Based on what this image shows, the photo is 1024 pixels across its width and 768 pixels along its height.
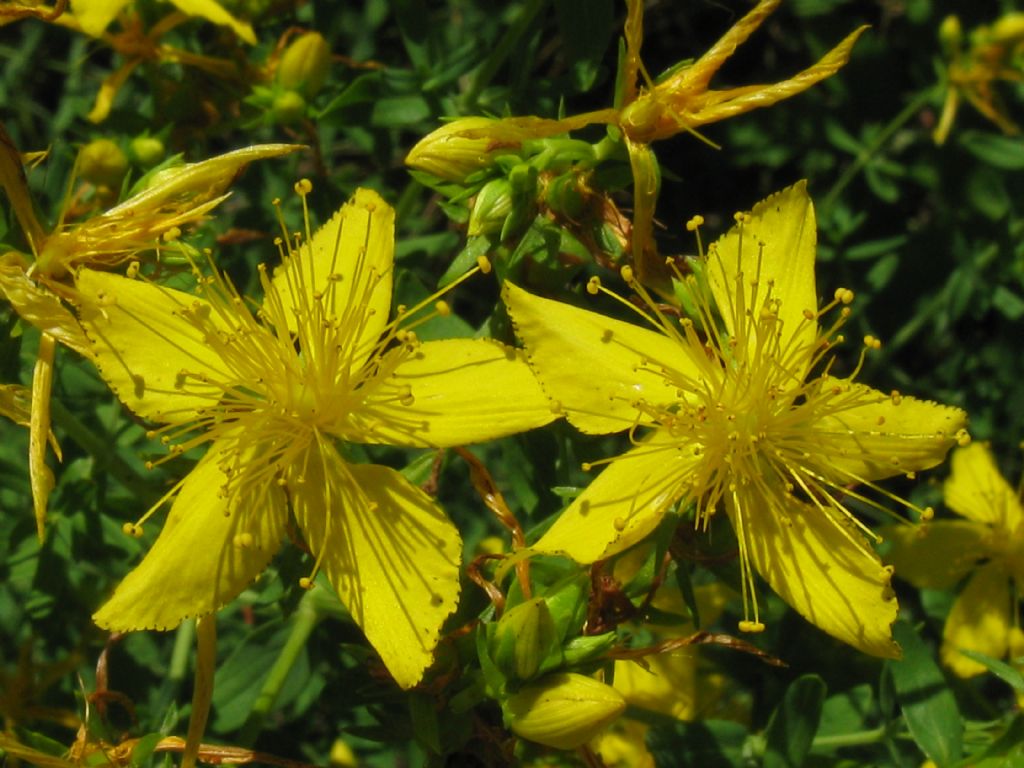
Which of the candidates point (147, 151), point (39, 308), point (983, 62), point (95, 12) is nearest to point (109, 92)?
point (147, 151)

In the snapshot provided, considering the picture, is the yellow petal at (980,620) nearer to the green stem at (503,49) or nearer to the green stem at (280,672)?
the green stem at (280,672)

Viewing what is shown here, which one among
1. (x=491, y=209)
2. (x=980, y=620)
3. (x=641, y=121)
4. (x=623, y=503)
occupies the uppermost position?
(x=641, y=121)

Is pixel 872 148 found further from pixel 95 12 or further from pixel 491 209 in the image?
pixel 95 12

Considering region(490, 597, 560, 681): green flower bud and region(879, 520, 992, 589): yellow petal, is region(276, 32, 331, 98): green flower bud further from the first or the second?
region(879, 520, 992, 589): yellow petal

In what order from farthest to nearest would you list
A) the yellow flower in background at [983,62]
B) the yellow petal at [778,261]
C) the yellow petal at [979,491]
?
the yellow flower in background at [983,62] < the yellow petal at [979,491] < the yellow petal at [778,261]

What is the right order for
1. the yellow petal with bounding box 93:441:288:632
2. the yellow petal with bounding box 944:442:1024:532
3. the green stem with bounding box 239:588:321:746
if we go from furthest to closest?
the yellow petal with bounding box 944:442:1024:532
the green stem with bounding box 239:588:321:746
the yellow petal with bounding box 93:441:288:632

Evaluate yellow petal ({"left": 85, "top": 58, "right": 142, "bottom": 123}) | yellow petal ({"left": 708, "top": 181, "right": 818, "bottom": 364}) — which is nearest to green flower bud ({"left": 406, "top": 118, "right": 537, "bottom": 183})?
yellow petal ({"left": 708, "top": 181, "right": 818, "bottom": 364})

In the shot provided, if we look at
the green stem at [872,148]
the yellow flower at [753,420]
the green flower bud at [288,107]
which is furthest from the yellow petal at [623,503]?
the green stem at [872,148]
